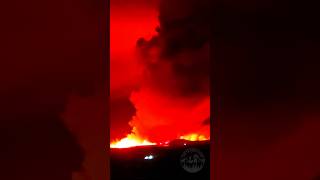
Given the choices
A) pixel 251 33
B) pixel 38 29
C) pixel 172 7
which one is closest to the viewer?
pixel 38 29

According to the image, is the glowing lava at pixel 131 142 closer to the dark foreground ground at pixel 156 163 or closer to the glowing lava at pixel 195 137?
the dark foreground ground at pixel 156 163

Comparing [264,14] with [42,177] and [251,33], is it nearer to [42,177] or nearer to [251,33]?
[251,33]

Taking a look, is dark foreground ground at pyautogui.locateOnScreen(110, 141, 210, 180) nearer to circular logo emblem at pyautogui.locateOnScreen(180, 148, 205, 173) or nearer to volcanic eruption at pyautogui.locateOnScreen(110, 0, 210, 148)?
circular logo emblem at pyautogui.locateOnScreen(180, 148, 205, 173)

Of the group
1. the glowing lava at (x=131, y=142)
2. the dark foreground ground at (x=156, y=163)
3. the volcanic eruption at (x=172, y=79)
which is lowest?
the dark foreground ground at (x=156, y=163)

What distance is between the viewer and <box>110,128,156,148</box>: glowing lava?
490 cm

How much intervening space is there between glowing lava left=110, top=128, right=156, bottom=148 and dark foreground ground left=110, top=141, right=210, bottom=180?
15 centimetres

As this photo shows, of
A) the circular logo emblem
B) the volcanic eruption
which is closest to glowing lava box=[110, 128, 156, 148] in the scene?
the volcanic eruption

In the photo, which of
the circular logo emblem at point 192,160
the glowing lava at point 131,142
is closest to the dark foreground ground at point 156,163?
the circular logo emblem at point 192,160

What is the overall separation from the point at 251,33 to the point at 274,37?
0.83 feet

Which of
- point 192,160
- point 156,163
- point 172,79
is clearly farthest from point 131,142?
point 172,79

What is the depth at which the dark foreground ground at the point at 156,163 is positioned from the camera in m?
4.69

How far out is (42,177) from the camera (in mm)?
4070

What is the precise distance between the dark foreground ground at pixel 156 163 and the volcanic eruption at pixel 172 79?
0.31m

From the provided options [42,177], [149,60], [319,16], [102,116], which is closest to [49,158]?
[42,177]
